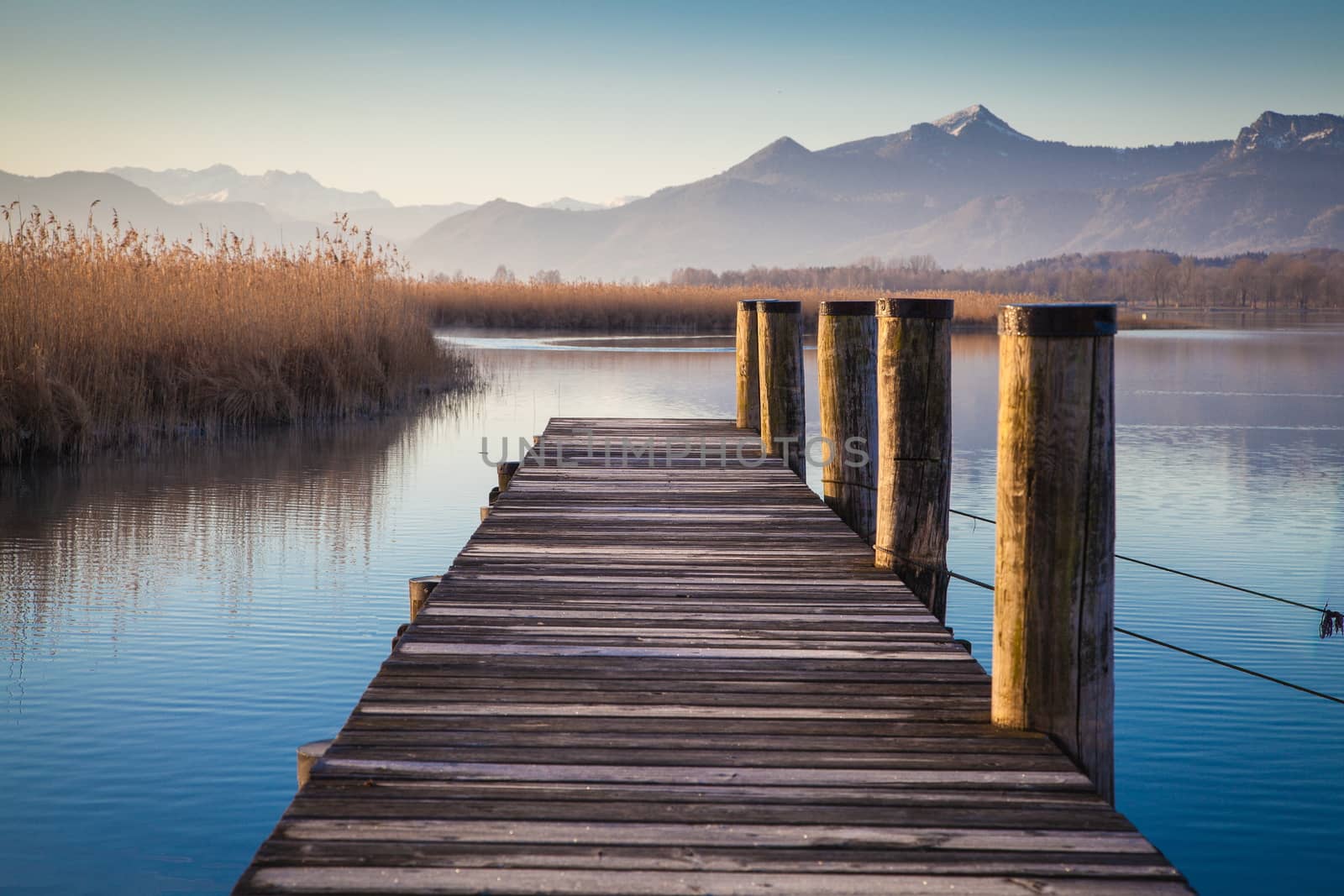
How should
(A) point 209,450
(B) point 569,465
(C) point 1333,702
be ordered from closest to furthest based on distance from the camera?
(C) point 1333,702, (B) point 569,465, (A) point 209,450

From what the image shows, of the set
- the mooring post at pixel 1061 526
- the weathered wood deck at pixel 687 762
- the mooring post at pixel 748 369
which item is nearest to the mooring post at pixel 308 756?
the weathered wood deck at pixel 687 762

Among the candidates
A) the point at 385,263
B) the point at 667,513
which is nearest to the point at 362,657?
the point at 667,513

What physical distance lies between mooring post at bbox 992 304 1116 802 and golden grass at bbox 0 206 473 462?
8.44 m

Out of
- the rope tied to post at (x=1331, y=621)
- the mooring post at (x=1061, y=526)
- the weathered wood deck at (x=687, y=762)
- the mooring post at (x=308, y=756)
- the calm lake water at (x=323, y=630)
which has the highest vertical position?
the mooring post at (x=1061, y=526)

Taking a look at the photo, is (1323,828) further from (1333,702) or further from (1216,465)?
(1216,465)

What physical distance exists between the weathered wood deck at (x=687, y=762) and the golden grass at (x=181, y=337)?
678 centimetres

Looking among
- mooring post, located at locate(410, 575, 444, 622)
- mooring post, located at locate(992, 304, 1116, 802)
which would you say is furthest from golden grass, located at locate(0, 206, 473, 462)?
mooring post, located at locate(992, 304, 1116, 802)

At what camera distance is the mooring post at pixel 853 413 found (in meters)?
5.54

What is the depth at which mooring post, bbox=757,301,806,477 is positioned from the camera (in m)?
7.31

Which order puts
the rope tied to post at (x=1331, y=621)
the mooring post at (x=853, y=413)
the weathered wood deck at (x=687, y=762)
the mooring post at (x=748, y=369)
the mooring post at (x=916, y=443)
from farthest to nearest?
1. the mooring post at (x=748, y=369)
2. the mooring post at (x=853, y=413)
3. the rope tied to post at (x=1331, y=621)
4. the mooring post at (x=916, y=443)
5. the weathered wood deck at (x=687, y=762)

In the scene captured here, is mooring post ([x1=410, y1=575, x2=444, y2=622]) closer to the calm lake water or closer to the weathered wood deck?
the weathered wood deck

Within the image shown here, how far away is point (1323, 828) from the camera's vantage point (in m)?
3.86

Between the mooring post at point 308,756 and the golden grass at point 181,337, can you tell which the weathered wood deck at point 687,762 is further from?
the golden grass at point 181,337

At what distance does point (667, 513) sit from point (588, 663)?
2.34m
